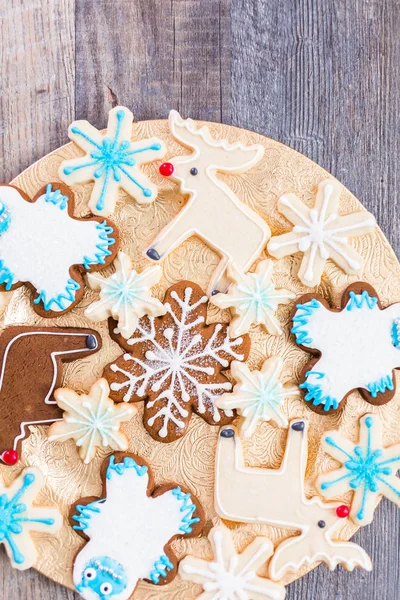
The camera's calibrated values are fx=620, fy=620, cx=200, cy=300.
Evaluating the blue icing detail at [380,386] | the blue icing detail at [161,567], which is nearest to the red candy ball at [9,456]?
the blue icing detail at [161,567]

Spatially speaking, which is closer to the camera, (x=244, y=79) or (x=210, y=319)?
(x=210, y=319)

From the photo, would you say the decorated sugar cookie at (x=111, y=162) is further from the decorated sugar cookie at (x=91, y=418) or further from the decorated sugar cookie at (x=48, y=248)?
the decorated sugar cookie at (x=91, y=418)

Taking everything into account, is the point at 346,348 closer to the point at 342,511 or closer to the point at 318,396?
the point at 318,396

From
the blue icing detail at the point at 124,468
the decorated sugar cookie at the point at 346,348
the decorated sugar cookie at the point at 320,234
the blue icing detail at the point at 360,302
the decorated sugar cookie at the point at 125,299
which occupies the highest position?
the decorated sugar cookie at the point at 320,234

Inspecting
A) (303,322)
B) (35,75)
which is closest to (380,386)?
(303,322)

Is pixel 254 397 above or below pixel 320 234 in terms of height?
below
